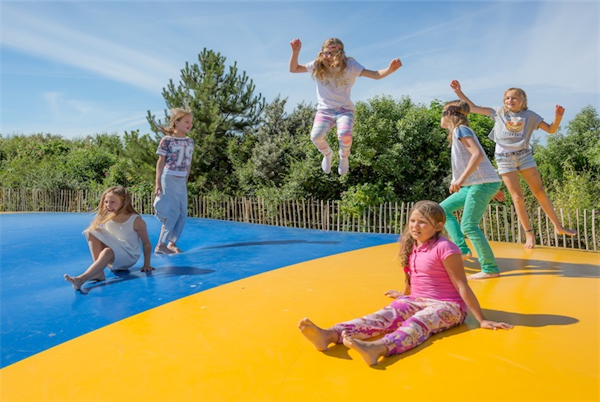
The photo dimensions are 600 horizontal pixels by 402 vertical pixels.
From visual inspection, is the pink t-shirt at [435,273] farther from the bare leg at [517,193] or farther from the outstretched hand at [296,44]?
the bare leg at [517,193]

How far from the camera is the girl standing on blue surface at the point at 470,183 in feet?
11.3

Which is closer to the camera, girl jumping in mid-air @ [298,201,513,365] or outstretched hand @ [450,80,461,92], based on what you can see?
girl jumping in mid-air @ [298,201,513,365]

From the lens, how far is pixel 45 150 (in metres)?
23.7

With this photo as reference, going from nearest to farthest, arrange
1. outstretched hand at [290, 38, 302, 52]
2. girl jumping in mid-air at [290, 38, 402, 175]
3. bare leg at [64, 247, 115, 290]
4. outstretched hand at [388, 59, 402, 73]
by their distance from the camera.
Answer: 1. bare leg at [64, 247, 115, 290]
2. outstretched hand at [388, 59, 402, 73]
3. outstretched hand at [290, 38, 302, 52]
4. girl jumping in mid-air at [290, 38, 402, 175]

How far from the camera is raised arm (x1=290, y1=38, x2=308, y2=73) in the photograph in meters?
4.12

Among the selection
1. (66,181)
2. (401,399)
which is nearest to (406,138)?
(401,399)

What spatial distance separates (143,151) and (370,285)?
433 inches

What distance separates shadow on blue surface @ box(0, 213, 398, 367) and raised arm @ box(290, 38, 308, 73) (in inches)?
79.5

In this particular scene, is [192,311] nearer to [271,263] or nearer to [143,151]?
[271,263]

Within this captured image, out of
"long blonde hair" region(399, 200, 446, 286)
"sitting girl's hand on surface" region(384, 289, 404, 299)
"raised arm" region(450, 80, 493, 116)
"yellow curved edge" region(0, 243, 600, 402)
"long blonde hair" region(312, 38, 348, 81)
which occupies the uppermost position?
"long blonde hair" region(312, 38, 348, 81)

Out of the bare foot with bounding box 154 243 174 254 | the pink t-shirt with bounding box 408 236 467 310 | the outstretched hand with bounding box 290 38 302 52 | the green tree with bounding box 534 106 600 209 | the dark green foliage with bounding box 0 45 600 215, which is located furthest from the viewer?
the green tree with bounding box 534 106 600 209

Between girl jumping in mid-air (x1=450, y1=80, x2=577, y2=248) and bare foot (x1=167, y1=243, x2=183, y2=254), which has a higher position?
girl jumping in mid-air (x1=450, y1=80, x2=577, y2=248)

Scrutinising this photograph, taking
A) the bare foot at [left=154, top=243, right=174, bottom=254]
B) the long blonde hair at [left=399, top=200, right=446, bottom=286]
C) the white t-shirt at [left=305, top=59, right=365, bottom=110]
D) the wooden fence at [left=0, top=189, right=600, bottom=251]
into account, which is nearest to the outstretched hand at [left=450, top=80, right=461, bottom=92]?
the white t-shirt at [left=305, top=59, right=365, bottom=110]

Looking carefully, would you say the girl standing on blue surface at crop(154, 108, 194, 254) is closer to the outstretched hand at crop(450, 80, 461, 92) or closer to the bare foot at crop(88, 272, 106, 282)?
the bare foot at crop(88, 272, 106, 282)
